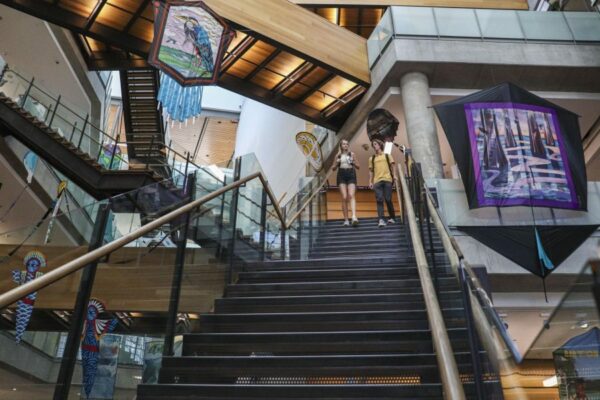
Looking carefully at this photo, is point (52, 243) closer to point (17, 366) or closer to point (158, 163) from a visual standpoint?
point (17, 366)

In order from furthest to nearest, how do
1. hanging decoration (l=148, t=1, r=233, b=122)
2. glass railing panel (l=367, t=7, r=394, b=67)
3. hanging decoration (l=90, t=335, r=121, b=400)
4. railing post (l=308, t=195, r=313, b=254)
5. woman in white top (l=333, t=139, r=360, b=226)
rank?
1. glass railing panel (l=367, t=7, r=394, b=67)
2. hanging decoration (l=148, t=1, r=233, b=122)
3. woman in white top (l=333, t=139, r=360, b=226)
4. railing post (l=308, t=195, r=313, b=254)
5. hanging decoration (l=90, t=335, r=121, b=400)

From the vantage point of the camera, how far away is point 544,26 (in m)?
12.3

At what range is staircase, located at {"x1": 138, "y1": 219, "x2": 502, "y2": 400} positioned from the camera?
121 inches

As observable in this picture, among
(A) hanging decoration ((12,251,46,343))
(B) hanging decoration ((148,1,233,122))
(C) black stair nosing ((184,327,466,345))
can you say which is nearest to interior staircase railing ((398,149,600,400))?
(C) black stair nosing ((184,327,466,345))

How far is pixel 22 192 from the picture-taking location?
1252cm

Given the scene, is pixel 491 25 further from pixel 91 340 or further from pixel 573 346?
pixel 573 346

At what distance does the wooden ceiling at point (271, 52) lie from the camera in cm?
1135

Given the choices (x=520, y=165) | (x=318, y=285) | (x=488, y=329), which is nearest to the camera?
(x=488, y=329)

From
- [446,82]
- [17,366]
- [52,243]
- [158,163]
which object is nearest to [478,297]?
[17,366]

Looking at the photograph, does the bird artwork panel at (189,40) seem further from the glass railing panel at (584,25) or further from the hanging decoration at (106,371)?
the glass railing panel at (584,25)

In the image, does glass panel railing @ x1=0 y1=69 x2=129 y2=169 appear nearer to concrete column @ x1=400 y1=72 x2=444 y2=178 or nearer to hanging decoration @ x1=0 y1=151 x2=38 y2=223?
hanging decoration @ x1=0 y1=151 x2=38 y2=223

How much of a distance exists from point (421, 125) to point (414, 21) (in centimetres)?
310

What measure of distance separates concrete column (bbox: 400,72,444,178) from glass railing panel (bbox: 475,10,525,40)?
2.07 meters

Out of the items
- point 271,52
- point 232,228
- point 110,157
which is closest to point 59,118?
point 110,157
